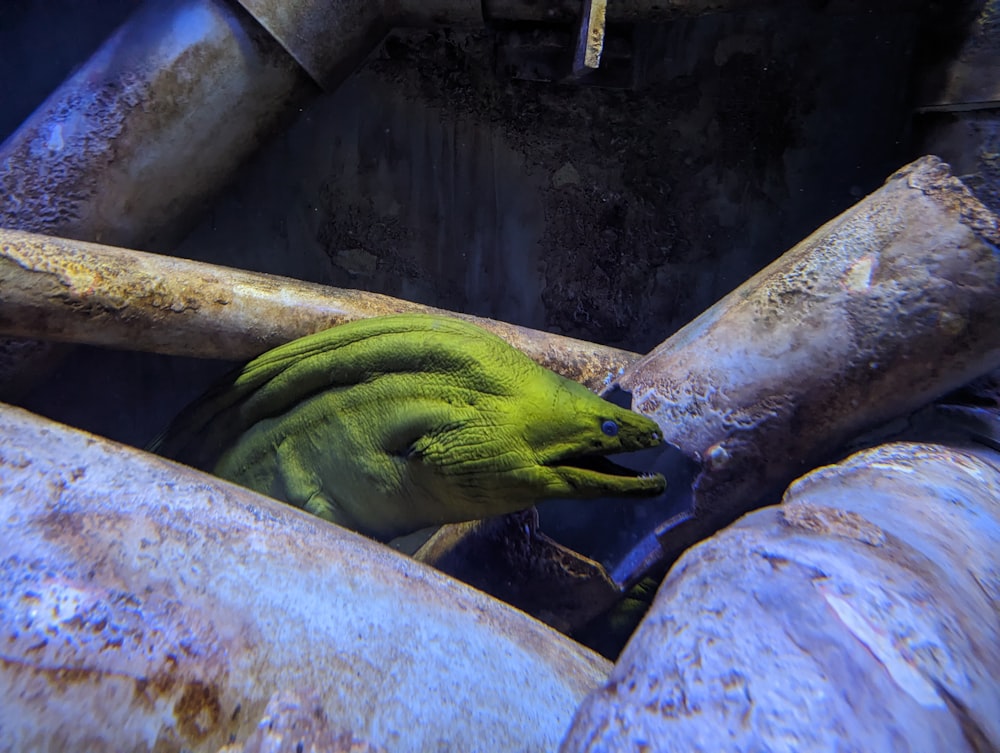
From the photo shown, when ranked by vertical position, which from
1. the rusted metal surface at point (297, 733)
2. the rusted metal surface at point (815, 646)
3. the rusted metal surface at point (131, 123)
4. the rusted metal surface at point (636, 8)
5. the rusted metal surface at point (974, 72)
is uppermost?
the rusted metal surface at point (636, 8)

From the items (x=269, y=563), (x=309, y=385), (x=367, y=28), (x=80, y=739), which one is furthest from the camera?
(x=367, y=28)

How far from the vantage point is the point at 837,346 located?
1.34 metres

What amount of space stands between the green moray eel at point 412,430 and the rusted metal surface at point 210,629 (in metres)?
0.24

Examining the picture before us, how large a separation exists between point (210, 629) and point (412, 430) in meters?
0.57

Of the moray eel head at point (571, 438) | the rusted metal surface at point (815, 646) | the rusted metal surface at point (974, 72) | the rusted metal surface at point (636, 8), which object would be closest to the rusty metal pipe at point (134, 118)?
the rusted metal surface at point (636, 8)

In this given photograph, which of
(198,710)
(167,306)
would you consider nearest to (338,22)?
(167,306)

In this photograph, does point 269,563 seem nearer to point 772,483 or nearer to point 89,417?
point 772,483

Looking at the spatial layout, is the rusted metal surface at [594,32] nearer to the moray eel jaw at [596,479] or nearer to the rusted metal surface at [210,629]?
the moray eel jaw at [596,479]

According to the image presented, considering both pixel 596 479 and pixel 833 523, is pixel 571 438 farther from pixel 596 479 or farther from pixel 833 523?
pixel 833 523

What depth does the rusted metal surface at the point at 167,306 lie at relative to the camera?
50.9 inches

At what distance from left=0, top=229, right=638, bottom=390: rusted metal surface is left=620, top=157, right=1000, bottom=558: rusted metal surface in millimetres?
347

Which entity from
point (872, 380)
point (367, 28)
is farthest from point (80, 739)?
point (367, 28)

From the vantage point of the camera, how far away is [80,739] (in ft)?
2.08

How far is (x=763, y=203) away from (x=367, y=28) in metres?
1.59
